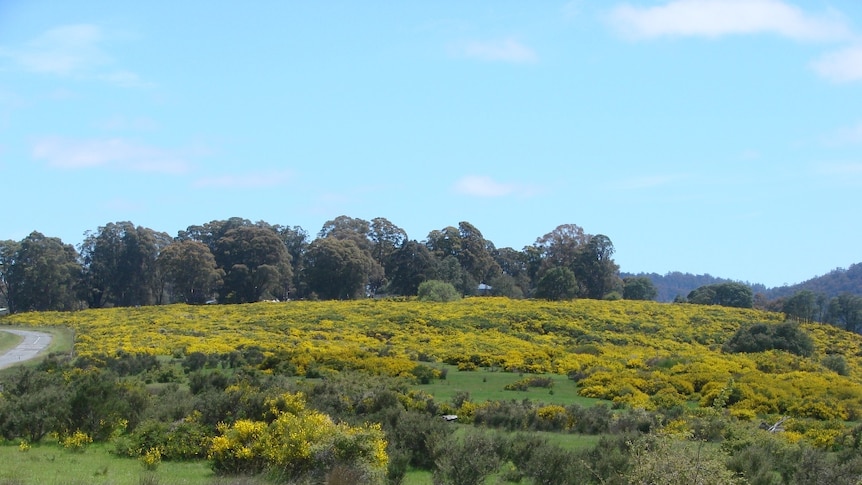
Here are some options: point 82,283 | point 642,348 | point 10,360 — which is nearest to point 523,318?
point 642,348

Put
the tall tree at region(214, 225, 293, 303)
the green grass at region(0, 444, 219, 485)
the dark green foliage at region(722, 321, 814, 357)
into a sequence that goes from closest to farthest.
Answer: the green grass at region(0, 444, 219, 485)
the dark green foliage at region(722, 321, 814, 357)
the tall tree at region(214, 225, 293, 303)

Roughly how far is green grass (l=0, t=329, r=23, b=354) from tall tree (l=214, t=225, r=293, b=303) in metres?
30.8

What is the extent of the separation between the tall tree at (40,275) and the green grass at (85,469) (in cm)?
6419

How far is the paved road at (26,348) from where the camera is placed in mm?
31316

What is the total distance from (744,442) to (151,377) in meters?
17.9

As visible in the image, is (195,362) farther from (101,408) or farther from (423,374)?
(101,408)

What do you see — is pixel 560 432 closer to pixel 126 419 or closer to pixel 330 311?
pixel 126 419

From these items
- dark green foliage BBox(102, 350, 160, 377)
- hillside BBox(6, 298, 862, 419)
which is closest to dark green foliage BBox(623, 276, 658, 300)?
hillside BBox(6, 298, 862, 419)

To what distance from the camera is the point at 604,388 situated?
78.7 feet

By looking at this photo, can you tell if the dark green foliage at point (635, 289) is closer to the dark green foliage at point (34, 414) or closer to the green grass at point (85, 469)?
the dark green foliage at point (34, 414)

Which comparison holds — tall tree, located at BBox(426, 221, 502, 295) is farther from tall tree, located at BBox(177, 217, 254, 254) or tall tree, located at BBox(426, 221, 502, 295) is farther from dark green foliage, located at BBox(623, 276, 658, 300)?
tall tree, located at BBox(177, 217, 254, 254)

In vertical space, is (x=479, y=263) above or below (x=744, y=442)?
above

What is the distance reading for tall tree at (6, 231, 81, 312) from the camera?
71.2 metres

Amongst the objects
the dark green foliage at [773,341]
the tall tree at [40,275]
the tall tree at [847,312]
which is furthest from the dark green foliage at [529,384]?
the tall tree at [40,275]
